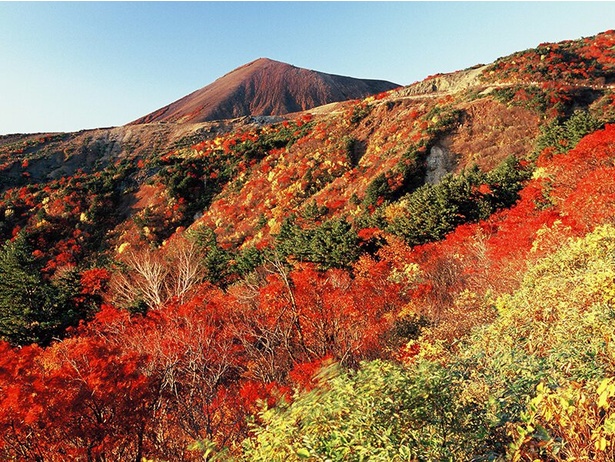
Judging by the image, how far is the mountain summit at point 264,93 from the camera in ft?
468

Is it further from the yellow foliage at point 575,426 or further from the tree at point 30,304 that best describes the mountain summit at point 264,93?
the yellow foliage at point 575,426

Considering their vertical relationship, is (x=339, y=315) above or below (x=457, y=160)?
below

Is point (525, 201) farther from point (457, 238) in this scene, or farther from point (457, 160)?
point (457, 160)

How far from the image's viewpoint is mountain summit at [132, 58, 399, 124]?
143 metres

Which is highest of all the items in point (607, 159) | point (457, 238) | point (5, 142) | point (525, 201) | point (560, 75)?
point (5, 142)

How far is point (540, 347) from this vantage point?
25.0ft

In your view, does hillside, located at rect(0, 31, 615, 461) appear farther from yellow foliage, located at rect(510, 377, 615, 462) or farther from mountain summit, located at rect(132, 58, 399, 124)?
mountain summit, located at rect(132, 58, 399, 124)

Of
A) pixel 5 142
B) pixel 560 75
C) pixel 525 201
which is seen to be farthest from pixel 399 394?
pixel 5 142

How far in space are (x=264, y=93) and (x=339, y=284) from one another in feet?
492

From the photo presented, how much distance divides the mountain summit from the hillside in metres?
65.6

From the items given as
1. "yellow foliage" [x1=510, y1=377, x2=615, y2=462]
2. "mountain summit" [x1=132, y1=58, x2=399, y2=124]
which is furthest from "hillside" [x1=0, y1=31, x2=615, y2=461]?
"mountain summit" [x1=132, y1=58, x2=399, y2=124]

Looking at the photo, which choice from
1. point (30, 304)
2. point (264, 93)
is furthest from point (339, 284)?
point (264, 93)

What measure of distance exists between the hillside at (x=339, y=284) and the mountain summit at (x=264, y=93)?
6563 cm

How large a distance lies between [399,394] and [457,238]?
80.2 feet
